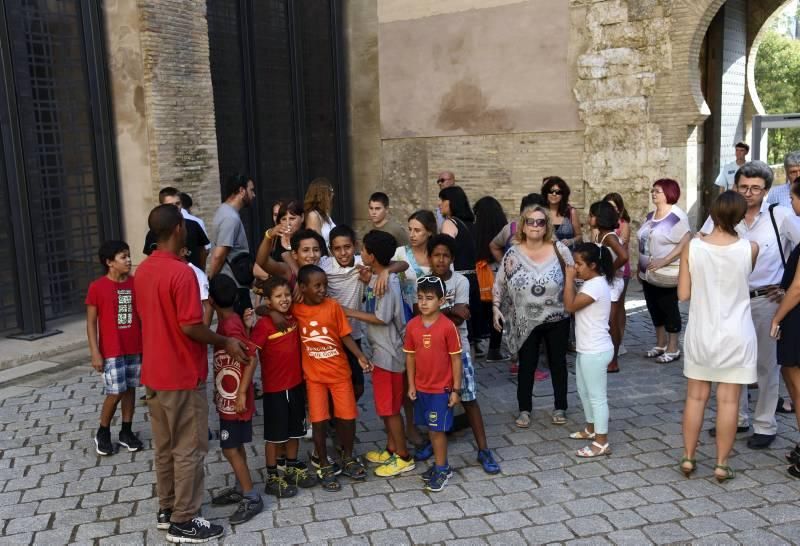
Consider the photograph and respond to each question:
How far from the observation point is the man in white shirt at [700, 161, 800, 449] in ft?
Result: 16.4

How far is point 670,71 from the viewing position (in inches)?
Result: 396

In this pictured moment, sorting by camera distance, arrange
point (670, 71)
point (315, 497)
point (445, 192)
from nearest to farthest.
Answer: point (315, 497), point (445, 192), point (670, 71)

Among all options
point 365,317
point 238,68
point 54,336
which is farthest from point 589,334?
point 238,68

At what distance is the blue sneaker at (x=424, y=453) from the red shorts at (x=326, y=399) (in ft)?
2.21

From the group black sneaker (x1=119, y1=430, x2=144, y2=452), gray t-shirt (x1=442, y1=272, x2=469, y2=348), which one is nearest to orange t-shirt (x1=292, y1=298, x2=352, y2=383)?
gray t-shirt (x1=442, y1=272, x2=469, y2=348)

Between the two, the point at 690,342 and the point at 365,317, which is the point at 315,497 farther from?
the point at 690,342

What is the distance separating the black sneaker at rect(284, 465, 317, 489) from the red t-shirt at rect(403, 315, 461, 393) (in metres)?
0.91

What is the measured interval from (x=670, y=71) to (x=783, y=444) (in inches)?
252

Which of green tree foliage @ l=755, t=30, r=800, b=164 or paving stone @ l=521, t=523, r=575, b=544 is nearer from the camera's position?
paving stone @ l=521, t=523, r=575, b=544

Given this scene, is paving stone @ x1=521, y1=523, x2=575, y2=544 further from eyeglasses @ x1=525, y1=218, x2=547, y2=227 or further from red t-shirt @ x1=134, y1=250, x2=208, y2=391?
eyeglasses @ x1=525, y1=218, x2=547, y2=227

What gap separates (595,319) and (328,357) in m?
1.79

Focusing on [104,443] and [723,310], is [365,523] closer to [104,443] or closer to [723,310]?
[104,443]

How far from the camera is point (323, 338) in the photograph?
449 cm

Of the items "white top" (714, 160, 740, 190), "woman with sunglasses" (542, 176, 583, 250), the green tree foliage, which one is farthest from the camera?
the green tree foliage
